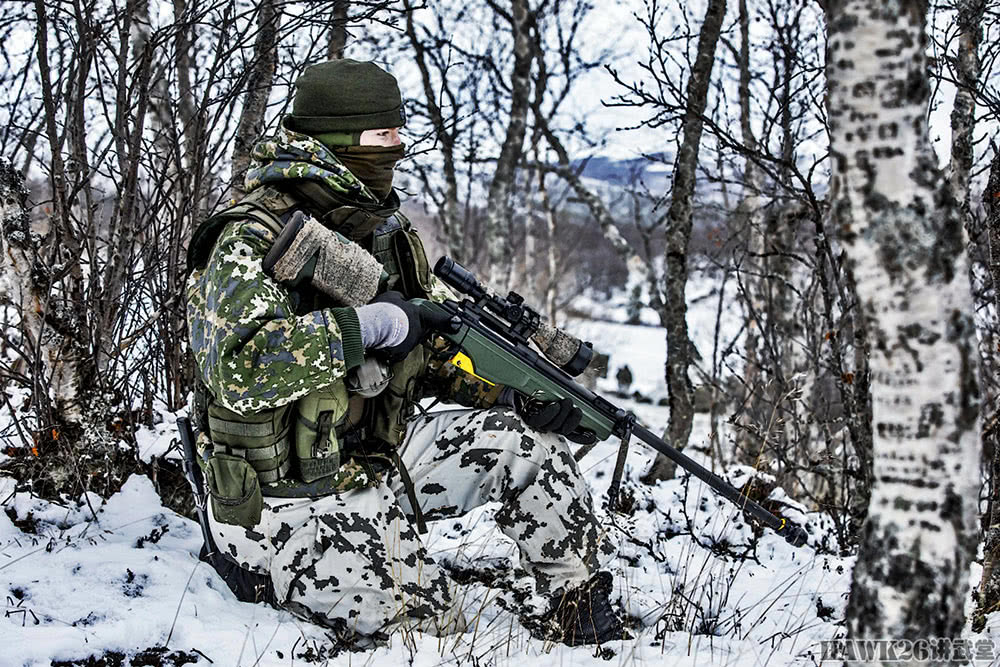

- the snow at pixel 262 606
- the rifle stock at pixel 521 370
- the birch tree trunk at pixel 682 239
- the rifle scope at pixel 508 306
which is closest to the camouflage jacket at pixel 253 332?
the rifle stock at pixel 521 370

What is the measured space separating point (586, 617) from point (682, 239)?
7.13ft

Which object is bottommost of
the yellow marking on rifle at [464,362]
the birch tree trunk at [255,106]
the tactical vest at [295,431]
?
the tactical vest at [295,431]

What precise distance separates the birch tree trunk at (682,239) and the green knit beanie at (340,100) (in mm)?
1715

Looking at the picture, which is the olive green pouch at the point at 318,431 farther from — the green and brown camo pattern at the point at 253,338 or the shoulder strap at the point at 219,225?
the shoulder strap at the point at 219,225

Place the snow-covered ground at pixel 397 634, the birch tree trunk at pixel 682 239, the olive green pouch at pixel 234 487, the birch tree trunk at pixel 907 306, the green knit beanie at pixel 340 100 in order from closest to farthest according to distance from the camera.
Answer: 1. the birch tree trunk at pixel 907 306
2. the snow-covered ground at pixel 397 634
3. the olive green pouch at pixel 234 487
4. the green knit beanie at pixel 340 100
5. the birch tree trunk at pixel 682 239

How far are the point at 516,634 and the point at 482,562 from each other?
2.09 feet

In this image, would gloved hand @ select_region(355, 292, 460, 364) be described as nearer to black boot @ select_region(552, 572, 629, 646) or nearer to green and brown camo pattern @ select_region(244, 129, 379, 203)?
green and brown camo pattern @ select_region(244, 129, 379, 203)

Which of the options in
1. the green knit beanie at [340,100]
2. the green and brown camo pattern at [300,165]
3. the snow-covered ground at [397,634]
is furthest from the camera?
the green knit beanie at [340,100]

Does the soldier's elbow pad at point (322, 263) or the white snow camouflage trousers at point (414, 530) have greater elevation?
the soldier's elbow pad at point (322, 263)

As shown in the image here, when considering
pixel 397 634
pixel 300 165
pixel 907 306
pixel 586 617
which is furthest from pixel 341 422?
pixel 907 306

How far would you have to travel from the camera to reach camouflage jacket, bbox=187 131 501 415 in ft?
7.19

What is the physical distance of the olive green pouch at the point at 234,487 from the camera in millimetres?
2295

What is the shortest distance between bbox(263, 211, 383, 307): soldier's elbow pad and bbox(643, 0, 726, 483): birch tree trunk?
6.46 feet

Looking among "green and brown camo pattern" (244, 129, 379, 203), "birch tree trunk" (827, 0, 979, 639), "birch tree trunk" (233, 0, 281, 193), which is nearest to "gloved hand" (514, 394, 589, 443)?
"green and brown camo pattern" (244, 129, 379, 203)
